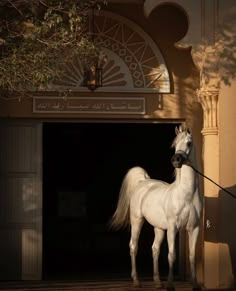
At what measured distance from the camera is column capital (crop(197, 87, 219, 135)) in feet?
38.7

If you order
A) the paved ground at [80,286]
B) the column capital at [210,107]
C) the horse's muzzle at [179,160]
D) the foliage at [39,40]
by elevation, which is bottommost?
the paved ground at [80,286]

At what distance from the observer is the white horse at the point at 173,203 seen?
33.6 ft

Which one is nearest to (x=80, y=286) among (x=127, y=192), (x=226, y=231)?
(x=127, y=192)

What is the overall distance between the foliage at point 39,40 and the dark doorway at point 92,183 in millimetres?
6022

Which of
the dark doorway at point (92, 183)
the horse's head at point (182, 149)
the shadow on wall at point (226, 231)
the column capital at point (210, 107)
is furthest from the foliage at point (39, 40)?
the dark doorway at point (92, 183)

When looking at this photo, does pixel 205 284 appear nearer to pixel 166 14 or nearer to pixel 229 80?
pixel 229 80

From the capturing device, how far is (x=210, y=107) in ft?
39.1

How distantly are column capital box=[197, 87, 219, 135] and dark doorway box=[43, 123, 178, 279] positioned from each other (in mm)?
3392

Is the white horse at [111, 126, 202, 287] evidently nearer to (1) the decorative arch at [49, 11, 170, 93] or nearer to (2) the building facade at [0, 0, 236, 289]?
(2) the building facade at [0, 0, 236, 289]

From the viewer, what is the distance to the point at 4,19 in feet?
31.3

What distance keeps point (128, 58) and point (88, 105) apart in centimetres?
102

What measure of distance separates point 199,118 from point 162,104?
648 millimetres

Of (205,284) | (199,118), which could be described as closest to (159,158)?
(199,118)

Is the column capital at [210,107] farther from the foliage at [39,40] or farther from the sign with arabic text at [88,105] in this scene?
the foliage at [39,40]
